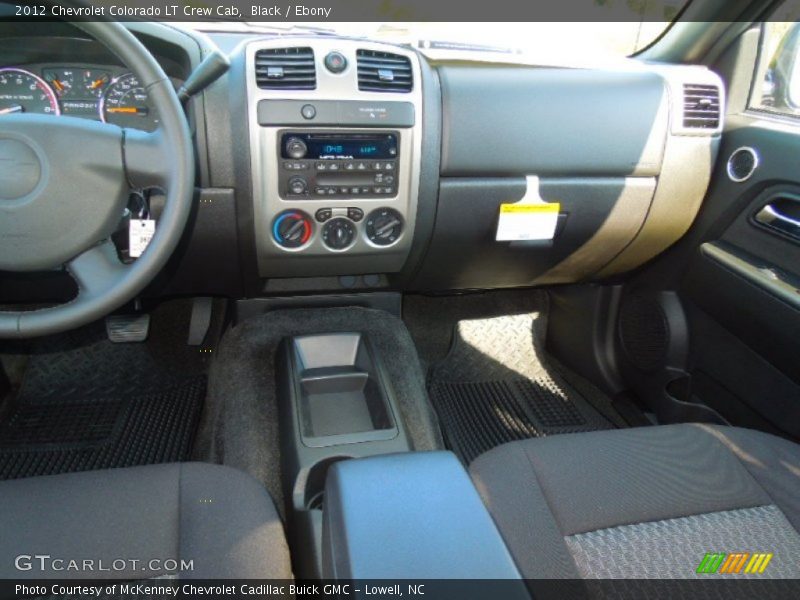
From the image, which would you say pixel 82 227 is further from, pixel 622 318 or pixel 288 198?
pixel 622 318

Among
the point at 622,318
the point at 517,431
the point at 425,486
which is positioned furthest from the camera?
the point at 622,318

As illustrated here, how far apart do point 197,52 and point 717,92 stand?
134cm

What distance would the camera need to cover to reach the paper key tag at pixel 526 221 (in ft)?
5.38

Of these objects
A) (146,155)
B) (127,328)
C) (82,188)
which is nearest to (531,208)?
(146,155)

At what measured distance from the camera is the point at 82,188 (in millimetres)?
1109

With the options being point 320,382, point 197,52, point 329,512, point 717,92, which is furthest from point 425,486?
Answer: point 717,92

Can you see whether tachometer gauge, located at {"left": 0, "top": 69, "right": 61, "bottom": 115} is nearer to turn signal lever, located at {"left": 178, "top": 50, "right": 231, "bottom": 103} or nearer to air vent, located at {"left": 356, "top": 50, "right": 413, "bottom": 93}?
turn signal lever, located at {"left": 178, "top": 50, "right": 231, "bottom": 103}

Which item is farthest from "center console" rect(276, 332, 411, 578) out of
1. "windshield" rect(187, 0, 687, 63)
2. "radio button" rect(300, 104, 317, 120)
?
"windshield" rect(187, 0, 687, 63)

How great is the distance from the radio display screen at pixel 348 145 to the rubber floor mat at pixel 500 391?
2.92ft

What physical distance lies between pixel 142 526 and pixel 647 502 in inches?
32.0

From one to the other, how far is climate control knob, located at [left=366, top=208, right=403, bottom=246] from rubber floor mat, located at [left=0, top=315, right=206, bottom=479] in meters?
0.81

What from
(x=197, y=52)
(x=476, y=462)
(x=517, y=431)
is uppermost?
(x=197, y=52)

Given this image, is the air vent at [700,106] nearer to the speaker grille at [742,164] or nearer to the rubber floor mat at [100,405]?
the speaker grille at [742,164]

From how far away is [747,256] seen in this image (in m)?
1.62
